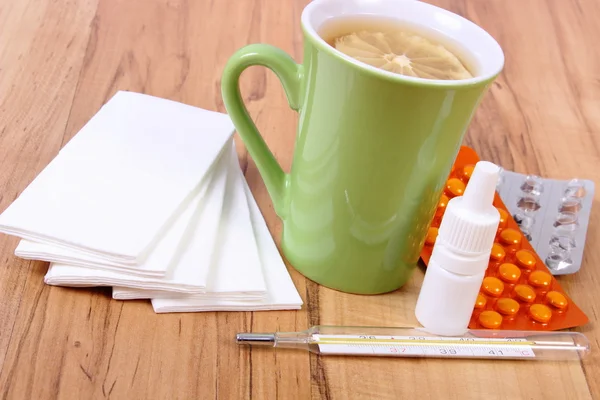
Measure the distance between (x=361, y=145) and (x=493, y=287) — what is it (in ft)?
0.57

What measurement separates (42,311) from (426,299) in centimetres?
28

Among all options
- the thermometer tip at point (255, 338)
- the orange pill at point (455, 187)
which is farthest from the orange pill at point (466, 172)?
the thermometer tip at point (255, 338)

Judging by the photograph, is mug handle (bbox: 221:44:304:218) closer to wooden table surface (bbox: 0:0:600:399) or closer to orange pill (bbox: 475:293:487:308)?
wooden table surface (bbox: 0:0:600:399)

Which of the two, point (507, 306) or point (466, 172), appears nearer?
point (507, 306)

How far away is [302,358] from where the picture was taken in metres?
0.55

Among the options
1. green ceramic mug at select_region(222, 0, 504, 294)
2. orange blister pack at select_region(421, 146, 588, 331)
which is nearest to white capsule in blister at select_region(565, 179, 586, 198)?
orange blister pack at select_region(421, 146, 588, 331)

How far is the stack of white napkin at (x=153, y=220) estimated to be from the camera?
0.55m

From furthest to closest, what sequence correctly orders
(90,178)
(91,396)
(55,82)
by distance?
(55,82) → (90,178) → (91,396)

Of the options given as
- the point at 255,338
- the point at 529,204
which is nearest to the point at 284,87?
the point at 255,338

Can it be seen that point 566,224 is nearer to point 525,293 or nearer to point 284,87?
point 525,293

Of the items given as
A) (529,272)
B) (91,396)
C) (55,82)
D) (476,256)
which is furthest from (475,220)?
(55,82)

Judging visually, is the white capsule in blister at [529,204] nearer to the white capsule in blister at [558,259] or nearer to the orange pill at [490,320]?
the white capsule in blister at [558,259]

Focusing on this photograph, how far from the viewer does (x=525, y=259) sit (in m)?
0.63

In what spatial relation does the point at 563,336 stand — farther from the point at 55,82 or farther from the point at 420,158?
the point at 55,82
